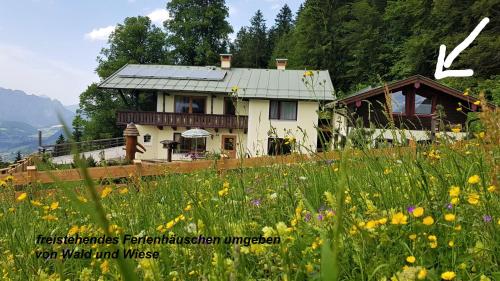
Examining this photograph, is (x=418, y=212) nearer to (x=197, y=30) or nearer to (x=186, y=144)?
(x=186, y=144)

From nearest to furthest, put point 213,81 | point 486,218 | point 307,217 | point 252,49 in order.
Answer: point 486,218 → point 307,217 → point 213,81 → point 252,49

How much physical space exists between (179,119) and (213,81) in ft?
11.6

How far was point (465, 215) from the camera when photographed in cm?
154

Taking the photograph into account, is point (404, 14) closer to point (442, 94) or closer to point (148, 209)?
point (442, 94)

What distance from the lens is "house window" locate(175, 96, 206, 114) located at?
2792 cm

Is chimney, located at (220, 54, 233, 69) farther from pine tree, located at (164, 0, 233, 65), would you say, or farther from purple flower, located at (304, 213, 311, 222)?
purple flower, located at (304, 213, 311, 222)

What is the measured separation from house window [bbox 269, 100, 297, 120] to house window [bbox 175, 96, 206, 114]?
5100 mm

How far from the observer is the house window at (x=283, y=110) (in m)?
26.2

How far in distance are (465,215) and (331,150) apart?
68.5 inches

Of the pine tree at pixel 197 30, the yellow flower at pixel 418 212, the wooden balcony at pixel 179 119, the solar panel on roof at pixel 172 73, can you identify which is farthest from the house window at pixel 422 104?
the pine tree at pixel 197 30

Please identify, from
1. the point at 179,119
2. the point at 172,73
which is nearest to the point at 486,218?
the point at 179,119

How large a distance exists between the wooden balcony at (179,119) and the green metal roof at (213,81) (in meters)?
1.77

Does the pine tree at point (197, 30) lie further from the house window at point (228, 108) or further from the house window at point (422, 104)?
the house window at point (422, 104)

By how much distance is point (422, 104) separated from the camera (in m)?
22.8
